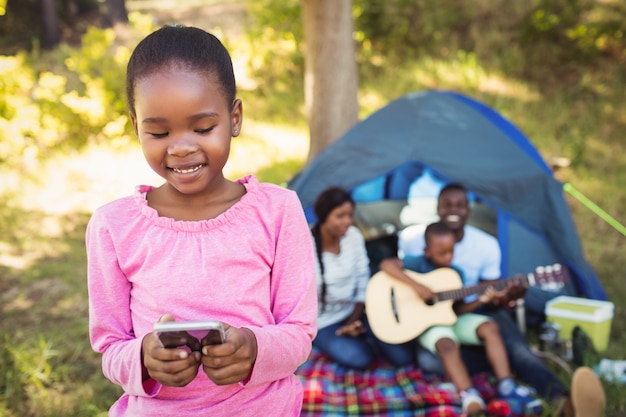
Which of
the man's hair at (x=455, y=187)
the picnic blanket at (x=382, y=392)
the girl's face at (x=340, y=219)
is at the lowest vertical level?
the picnic blanket at (x=382, y=392)

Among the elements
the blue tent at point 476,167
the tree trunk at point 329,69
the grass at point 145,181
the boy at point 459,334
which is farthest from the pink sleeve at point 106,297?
the tree trunk at point 329,69

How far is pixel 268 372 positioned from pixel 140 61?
624mm

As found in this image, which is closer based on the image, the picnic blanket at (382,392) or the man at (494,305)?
the man at (494,305)

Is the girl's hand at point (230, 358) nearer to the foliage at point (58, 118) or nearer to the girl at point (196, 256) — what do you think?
the girl at point (196, 256)

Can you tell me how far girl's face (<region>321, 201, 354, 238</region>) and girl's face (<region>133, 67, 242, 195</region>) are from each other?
2.20m

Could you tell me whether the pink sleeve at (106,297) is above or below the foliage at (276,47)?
below

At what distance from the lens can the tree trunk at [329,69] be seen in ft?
16.6

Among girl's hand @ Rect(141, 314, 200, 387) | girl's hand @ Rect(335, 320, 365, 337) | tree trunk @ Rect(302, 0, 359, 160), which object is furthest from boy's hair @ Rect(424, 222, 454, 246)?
girl's hand @ Rect(141, 314, 200, 387)

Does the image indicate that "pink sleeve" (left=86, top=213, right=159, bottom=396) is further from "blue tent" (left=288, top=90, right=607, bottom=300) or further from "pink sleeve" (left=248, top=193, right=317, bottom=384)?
"blue tent" (left=288, top=90, right=607, bottom=300)

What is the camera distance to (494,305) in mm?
3354

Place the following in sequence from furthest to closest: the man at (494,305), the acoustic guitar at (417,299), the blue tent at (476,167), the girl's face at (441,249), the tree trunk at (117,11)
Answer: the tree trunk at (117,11)
the blue tent at (476,167)
the girl's face at (441,249)
the acoustic guitar at (417,299)
the man at (494,305)

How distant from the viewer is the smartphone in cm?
104

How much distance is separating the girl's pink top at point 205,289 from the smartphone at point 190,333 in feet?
0.41

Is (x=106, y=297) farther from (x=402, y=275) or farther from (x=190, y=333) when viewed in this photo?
(x=402, y=275)
